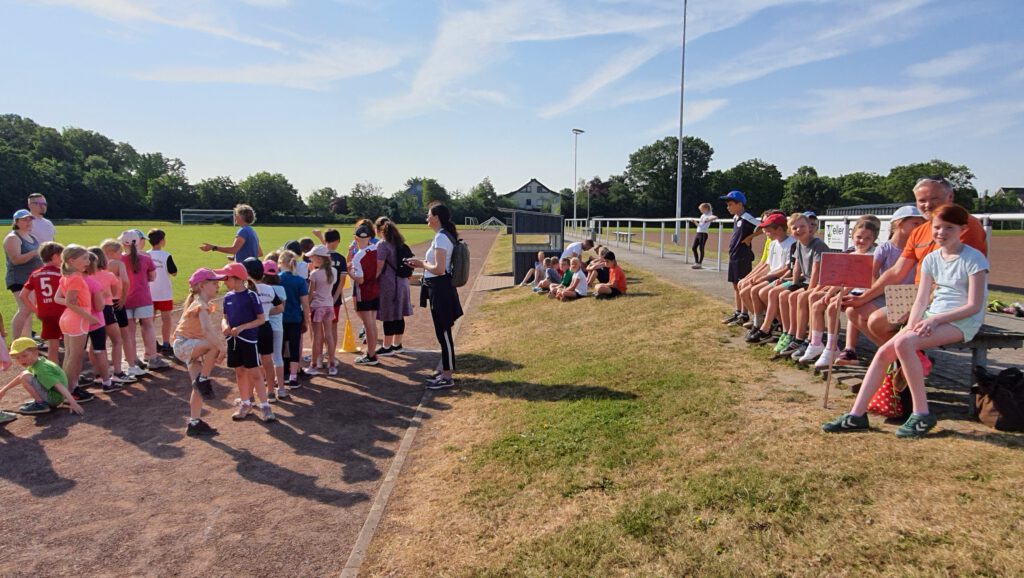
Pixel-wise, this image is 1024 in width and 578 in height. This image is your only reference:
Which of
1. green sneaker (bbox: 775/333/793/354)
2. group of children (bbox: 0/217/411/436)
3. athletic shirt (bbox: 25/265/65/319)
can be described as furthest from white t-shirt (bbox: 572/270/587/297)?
athletic shirt (bbox: 25/265/65/319)

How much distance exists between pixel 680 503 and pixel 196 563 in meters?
2.84

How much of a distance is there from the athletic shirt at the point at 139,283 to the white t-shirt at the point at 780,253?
757cm

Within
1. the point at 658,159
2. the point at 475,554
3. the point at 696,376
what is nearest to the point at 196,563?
the point at 475,554

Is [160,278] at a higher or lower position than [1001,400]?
higher

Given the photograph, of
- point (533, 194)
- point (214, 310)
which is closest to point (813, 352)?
point (214, 310)

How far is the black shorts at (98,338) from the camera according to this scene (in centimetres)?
646

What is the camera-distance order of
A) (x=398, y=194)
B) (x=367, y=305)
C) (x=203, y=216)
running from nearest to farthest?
1. (x=367, y=305)
2. (x=203, y=216)
3. (x=398, y=194)

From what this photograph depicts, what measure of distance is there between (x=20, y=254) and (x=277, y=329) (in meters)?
4.38

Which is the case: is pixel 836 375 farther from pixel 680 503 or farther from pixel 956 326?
pixel 680 503

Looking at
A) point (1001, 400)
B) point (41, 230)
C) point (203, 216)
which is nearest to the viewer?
point (1001, 400)

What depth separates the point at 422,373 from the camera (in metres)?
7.67

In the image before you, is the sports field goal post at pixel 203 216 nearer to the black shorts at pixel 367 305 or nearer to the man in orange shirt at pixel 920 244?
the black shorts at pixel 367 305

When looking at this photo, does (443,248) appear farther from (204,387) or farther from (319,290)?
(204,387)

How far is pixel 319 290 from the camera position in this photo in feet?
23.8
